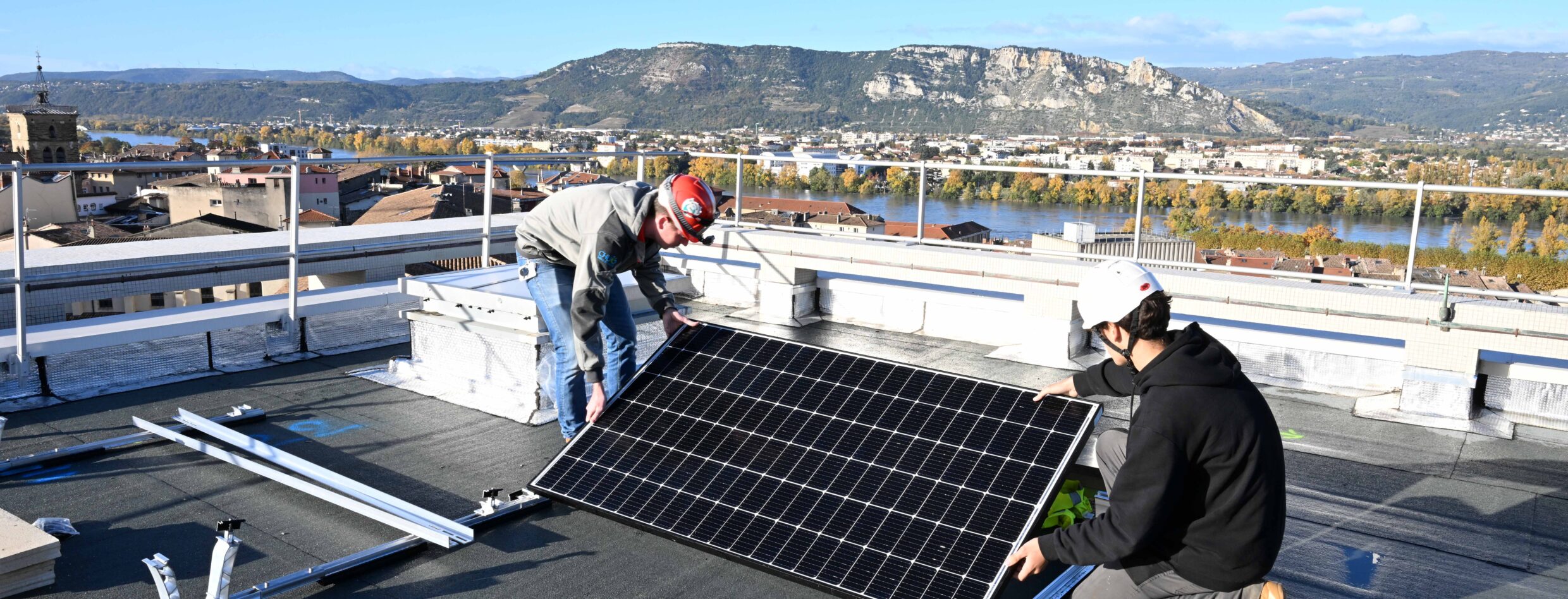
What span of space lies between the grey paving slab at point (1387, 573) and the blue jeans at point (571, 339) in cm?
334

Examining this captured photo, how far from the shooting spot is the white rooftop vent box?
29.4 feet

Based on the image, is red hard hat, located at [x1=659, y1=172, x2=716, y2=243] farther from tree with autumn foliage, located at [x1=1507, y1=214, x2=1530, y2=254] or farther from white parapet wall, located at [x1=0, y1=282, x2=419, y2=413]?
tree with autumn foliage, located at [x1=1507, y1=214, x2=1530, y2=254]

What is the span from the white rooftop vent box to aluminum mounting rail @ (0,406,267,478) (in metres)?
6.47

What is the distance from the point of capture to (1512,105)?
19200cm

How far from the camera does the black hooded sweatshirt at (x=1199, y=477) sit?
286 cm

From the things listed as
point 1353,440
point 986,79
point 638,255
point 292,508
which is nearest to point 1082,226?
point 1353,440

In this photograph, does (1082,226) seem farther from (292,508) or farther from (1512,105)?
(1512,105)

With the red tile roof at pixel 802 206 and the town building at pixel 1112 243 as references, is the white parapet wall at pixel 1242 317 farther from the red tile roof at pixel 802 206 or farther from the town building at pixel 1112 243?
the red tile roof at pixel 802 206

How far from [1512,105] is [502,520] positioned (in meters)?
234

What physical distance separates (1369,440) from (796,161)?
4683 millimetres

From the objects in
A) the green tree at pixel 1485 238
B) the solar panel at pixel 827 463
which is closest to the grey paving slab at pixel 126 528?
the solar panel at pixel 827 463

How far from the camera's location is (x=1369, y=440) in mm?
6387

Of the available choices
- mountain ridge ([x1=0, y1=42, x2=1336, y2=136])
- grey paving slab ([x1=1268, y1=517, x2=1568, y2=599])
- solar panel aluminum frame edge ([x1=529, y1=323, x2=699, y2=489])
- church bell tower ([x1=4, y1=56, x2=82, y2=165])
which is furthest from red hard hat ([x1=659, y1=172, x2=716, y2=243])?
mountain ridge ([x1=0, y1=42, x2=1336, y2=136])

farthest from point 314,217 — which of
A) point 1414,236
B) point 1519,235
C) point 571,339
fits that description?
point 1414,236
